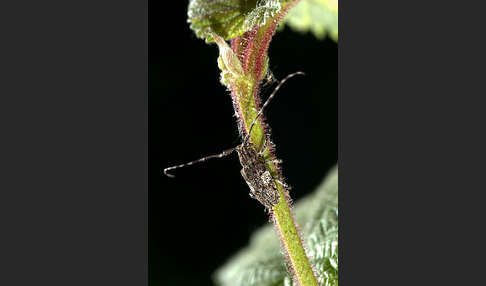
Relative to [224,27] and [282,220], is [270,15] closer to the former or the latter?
[224,27]

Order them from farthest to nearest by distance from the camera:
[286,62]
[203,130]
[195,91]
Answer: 1. [195,91]
2. [203,130]
3. [286,62]

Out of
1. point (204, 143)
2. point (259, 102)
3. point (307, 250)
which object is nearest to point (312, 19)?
point (204, 143)

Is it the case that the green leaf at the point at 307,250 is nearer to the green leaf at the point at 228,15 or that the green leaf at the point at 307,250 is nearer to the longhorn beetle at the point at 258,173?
the longhorn beetle at the point at 258,173

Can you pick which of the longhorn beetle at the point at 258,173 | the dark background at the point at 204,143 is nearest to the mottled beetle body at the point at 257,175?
the longhorn beetle at the point at 258,173

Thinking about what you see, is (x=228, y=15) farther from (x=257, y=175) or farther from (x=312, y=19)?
(x=312, y=19)

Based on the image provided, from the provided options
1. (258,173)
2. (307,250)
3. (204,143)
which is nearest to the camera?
(258,173)
